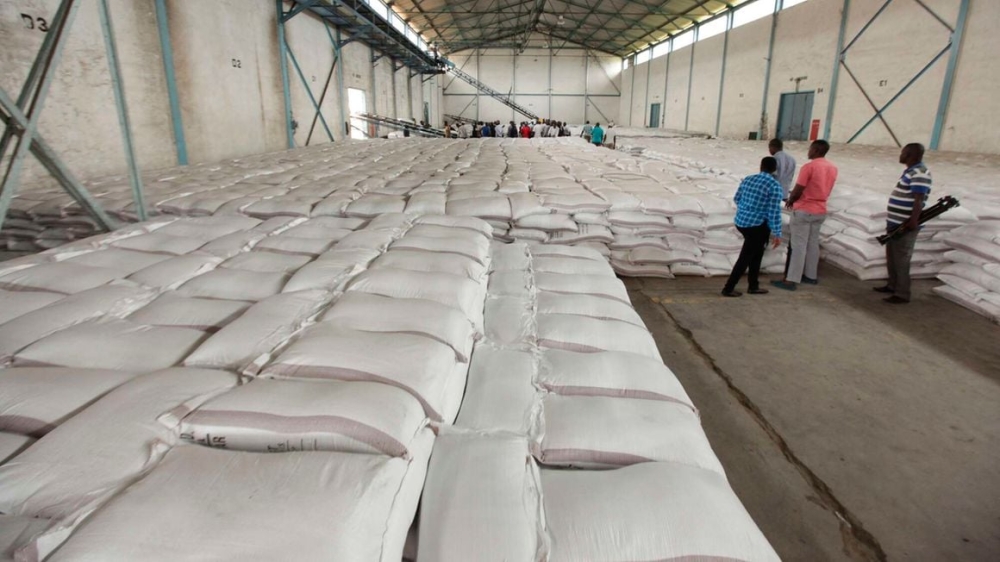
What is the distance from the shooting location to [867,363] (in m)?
3.17

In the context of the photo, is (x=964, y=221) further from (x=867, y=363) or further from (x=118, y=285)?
(x=118, y=285)

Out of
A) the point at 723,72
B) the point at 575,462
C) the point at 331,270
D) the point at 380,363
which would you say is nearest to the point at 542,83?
the point at 723,72

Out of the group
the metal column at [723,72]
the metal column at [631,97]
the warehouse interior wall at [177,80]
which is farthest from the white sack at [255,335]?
the metal column at [631,97]

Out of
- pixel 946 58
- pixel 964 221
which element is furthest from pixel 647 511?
pixel 946 58

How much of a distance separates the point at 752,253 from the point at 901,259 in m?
1.14

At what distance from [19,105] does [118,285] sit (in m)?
2.14

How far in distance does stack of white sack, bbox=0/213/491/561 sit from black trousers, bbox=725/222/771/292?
2.80 metres

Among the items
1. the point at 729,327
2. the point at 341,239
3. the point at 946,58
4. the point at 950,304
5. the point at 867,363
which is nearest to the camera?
the point at 341,239

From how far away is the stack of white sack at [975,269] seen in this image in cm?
387

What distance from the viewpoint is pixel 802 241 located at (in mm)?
4516

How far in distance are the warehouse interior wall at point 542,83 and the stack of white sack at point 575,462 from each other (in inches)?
1140

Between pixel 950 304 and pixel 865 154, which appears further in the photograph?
pixel 865 154

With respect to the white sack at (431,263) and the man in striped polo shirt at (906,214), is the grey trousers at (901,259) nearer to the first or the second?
the man in striped polo shirt at (906,214)

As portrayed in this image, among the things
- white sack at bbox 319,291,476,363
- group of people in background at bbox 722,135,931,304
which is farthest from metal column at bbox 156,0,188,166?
group of people in background at bbox 722,135,931,304
